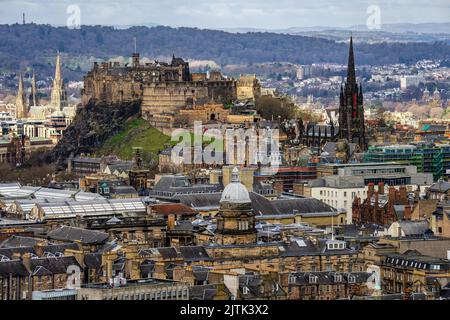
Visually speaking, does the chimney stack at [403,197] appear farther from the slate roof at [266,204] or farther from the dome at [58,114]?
the dome at [58,114]

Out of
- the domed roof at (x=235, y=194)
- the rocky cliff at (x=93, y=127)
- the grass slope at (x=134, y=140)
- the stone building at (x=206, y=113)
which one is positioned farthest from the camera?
the rocky cliff at (x=93, y=127)

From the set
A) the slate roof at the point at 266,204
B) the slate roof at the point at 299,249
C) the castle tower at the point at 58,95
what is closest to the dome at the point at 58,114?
the castle tower at the point at 58,95

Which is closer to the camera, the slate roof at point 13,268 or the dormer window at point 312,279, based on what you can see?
the slate roof at point 13,268

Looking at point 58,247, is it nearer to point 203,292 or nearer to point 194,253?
point 194,253

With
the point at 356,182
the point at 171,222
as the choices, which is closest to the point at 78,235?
the point at 171,222

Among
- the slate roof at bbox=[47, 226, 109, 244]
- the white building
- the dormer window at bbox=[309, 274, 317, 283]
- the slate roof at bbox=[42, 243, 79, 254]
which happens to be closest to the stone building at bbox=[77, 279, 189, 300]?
the dormer window at bbox=[309, 274, 317, 283]

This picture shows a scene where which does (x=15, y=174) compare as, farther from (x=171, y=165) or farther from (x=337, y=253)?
(x=337, y=253)
